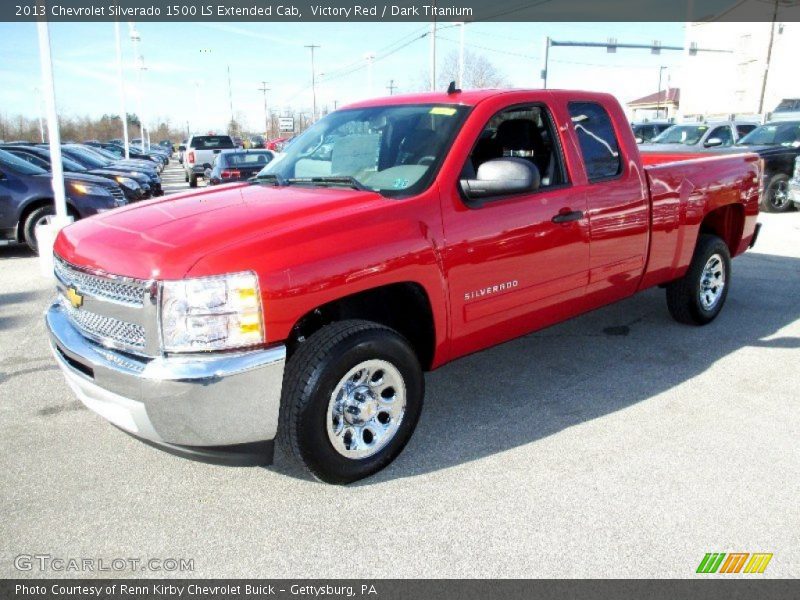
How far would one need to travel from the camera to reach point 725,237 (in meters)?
6.05

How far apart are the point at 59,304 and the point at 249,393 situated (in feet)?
5.06

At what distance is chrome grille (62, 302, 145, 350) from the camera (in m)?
2.90

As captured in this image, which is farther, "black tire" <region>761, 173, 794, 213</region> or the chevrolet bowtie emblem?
"black tire" <region>761, 173, 794, 213</region>

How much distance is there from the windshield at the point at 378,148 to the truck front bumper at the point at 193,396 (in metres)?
1.25

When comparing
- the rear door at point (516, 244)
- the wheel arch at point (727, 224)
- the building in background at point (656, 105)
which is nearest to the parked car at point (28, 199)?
the rear door at point (516, 244)

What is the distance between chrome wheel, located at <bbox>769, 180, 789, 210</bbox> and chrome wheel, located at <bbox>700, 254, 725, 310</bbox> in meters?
9.04

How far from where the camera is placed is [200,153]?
2386cm

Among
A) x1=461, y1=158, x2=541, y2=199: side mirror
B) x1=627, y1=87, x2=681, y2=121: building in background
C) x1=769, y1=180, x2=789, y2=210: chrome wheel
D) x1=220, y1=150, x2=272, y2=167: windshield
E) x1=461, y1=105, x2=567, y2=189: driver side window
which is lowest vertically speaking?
x1=769, y1=180, x2=789, y2=210: chrome wheel

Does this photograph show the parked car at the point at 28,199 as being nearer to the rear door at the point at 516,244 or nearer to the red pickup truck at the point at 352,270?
the red pickup truck at the point at 352,270

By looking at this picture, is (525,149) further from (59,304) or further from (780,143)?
(780,143)

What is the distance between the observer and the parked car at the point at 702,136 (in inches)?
579

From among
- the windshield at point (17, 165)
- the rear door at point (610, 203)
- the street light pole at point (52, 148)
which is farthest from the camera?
the windshield at point (17, 165)

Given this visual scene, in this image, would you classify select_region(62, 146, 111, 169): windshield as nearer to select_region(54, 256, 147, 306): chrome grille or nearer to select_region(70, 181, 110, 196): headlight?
select_region(70, 181, 110, 196): headlight

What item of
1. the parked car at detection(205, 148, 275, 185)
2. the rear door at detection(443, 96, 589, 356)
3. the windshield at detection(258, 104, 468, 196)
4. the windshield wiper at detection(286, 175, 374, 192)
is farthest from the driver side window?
the parked car at detection(205, 148, 275, 185)
